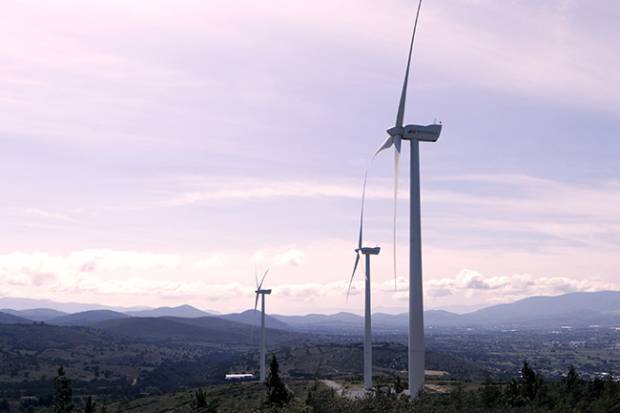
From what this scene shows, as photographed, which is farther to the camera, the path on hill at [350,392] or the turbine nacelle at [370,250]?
the turbine nacelle at [370,250]

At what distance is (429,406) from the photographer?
4991 centimetres

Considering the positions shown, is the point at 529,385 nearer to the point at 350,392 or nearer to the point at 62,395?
the point at 62,395

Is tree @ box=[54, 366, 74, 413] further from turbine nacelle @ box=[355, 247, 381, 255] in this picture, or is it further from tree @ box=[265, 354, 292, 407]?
turbine nacelle @ box=[355, 247, 381, 255]

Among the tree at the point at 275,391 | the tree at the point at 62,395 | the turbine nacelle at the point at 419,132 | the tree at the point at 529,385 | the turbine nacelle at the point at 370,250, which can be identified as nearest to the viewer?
the tree at the point at 529,385

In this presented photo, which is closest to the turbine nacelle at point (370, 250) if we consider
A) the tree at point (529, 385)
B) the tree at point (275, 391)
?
the tree at point (275, 391)

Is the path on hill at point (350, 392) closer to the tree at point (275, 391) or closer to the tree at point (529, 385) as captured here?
the tree at point (275, 391)

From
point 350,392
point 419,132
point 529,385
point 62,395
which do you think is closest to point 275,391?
point 62,395

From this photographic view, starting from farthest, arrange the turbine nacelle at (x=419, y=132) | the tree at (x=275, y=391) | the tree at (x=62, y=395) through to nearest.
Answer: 1. the tree at (x=275, y=391)
2. the tree at (x=62, y=395)
3. the turbine nacelle at (x=419, y=132)

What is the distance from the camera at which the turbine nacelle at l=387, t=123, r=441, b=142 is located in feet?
209

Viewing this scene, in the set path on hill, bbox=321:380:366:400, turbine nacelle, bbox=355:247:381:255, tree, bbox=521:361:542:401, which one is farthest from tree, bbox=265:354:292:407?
turbine nacelle, bbox=355:247:381:255

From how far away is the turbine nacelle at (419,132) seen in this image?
209 feet

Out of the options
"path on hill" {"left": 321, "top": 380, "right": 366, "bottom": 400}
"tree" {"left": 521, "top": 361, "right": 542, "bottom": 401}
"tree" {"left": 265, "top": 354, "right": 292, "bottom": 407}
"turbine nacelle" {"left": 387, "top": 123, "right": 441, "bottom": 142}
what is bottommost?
"path on hill" {"left": 321, "top": 380, "right": 366, "bottom": 400}

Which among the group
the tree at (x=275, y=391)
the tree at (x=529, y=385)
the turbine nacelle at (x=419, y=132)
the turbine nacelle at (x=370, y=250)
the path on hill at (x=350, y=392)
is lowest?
the path on hill at (x=350, y=392)

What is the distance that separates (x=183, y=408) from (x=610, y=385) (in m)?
79.2
